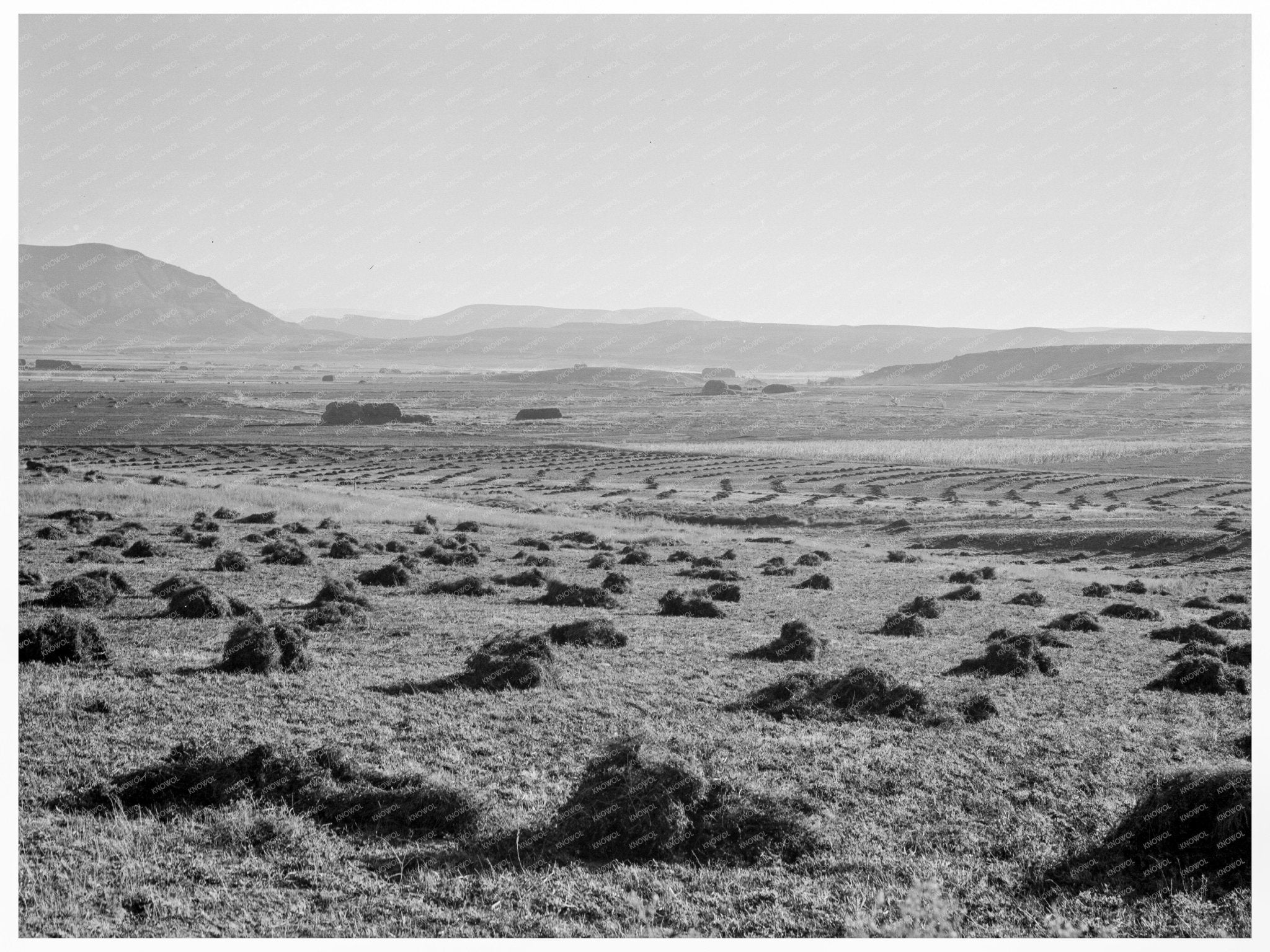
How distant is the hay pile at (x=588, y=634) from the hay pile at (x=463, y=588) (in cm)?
661

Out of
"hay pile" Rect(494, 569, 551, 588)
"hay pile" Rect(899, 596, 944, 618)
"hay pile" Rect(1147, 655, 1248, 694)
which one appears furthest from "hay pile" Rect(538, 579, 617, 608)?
"hay pile" Rect(1147, 655, 1248, 694)

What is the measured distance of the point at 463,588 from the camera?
85.0 feet

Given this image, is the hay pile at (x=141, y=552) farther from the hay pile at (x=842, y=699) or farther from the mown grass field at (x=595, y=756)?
the hay pile at (x=842, y=699)

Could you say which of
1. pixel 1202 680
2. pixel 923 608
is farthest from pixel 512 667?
pixel 923 608

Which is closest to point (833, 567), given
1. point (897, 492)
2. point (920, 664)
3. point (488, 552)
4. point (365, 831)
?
point (488, 552)

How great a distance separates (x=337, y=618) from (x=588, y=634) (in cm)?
499

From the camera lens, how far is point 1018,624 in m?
23.3

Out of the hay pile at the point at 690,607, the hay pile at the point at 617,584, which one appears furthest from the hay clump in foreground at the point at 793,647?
the hay pile at the point at 617,584

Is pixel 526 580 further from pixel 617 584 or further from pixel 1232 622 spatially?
pixel 1232 622

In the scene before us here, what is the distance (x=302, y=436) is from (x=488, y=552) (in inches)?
3341

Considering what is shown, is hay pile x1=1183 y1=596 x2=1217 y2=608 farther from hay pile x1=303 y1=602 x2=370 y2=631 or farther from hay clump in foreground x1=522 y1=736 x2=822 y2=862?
hay clump in foreground x1=522 y1=736 x2=822 y2=862

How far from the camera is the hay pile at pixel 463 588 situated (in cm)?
2580

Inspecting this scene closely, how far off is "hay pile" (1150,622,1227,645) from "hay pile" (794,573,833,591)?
8.93 metres

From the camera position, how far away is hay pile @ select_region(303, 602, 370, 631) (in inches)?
791
